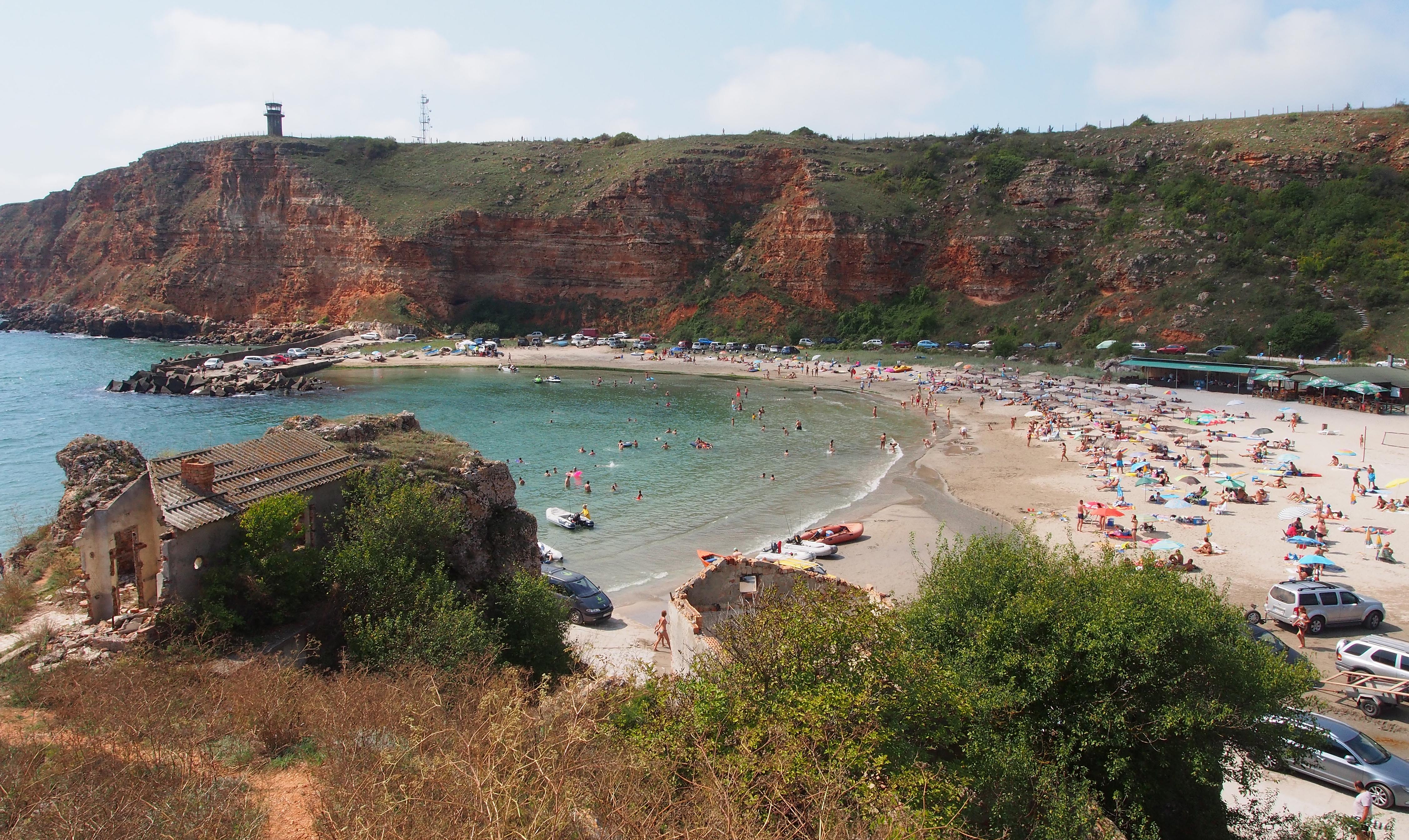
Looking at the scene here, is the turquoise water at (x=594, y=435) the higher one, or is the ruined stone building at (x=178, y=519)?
the ruined stone building at (x=178, y=519)

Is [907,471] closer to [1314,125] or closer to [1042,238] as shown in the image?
[1042,238]

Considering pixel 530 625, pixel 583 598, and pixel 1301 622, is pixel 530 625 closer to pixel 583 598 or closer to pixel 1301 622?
pixel 583 598

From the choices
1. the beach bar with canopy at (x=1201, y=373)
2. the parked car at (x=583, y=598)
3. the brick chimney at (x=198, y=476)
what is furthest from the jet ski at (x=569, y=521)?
the beach bar with canopy at (x=1201, y=373)

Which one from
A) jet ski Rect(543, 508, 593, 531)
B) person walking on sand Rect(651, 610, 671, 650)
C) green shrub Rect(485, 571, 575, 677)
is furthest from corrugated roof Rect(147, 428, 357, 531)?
jet ski Rect(543, 508, 593, 531)

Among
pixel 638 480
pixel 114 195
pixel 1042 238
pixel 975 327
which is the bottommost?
pixel 638 480

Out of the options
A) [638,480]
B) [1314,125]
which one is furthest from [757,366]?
[1314,125]

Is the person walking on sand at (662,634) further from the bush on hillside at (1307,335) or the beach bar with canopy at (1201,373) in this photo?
the bush on hillside at (1307,335)

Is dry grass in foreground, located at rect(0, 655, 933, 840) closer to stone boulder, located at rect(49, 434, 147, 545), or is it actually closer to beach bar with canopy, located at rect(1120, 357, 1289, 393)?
stone boulder, located at rect(49, 434, 147, 545)
